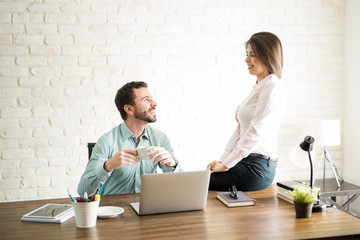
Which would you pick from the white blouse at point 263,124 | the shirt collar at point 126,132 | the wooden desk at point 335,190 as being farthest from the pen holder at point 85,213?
the wooden desk at point 335,190

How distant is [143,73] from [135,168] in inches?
54.7

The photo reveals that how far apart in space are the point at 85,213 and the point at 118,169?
66cm

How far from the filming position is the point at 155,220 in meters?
1.65

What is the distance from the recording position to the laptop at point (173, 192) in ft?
5.49

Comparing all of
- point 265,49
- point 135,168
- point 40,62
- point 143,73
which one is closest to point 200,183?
point 135,168

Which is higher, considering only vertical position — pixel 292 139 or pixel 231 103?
pixel 231 103

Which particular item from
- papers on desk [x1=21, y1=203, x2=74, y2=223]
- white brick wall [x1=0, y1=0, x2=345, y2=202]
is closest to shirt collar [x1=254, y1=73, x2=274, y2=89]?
white brick wall [x1=0, y1=0, x2=345, y2=202]

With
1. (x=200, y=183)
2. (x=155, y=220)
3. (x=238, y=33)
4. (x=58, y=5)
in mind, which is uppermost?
(x=58, y=5)

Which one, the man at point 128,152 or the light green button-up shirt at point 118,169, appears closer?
the man at point 128,152

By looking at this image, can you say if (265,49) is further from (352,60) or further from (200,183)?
(352,60)

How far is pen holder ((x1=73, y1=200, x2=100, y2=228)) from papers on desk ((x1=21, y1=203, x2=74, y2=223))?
4.6 inches

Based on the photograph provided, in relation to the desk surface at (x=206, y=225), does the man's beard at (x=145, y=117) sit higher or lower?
higher

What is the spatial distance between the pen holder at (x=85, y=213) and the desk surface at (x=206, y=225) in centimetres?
2

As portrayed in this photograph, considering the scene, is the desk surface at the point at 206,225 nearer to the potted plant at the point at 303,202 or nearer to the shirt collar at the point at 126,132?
the potted plant at the point at 303,202
